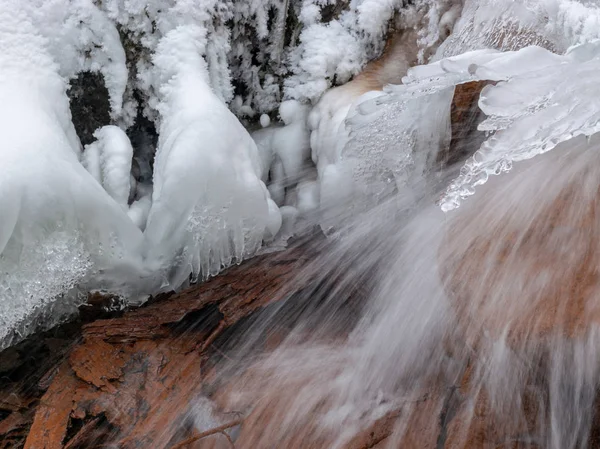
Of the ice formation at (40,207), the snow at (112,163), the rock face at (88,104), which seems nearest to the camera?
the ice formation at (40,207)

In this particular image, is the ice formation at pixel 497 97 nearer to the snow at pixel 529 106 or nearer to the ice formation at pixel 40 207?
the snow at pixel 529 106

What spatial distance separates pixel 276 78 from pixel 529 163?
135 centimetres

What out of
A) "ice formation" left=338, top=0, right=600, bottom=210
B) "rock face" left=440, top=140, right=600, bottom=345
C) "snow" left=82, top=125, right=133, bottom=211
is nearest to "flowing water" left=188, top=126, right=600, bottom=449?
"rock face" left=440, top=140, right=600, bottom=345

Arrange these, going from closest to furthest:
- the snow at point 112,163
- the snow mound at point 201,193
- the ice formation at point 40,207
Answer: the ice formation at point 40,207
the snow mound at point 201,193
the snow at point 112,163

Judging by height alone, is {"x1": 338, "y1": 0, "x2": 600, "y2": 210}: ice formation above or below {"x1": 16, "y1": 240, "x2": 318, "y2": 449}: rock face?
above

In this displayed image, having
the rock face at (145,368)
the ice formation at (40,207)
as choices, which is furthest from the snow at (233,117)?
the rock face at (145,368)

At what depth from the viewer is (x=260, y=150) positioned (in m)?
2.63

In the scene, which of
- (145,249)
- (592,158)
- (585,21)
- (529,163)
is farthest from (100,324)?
(585,21)

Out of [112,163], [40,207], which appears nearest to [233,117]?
[112,163]

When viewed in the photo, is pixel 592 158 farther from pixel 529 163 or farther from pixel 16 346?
pixel 16 346

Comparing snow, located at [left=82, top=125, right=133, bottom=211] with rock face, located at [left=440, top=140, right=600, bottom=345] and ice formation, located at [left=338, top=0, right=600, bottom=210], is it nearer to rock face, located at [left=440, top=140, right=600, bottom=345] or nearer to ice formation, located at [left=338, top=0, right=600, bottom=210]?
ice formation, located at [left=338, top=0, right=600, bottom=210]

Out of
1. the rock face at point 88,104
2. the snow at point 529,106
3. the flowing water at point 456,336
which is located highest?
the rock face at point 88,104

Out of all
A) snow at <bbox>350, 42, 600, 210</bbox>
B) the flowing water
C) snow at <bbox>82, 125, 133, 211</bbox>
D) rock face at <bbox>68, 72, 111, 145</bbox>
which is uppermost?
rock face at <bbox>68, 72, 111, 145</bbox>

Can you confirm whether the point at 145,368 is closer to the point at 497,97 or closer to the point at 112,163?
the point at 112,163
